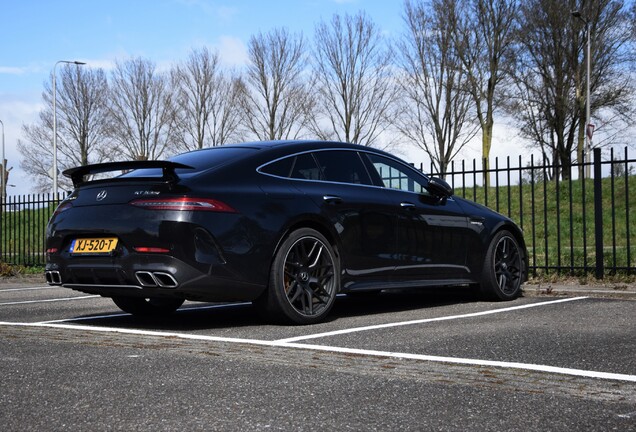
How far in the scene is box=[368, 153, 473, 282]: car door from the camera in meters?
7.39

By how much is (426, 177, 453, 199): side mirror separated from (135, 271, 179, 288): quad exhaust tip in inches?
118

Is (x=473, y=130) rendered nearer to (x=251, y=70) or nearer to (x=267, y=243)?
(x=251, y=70)

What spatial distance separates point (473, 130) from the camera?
115 feet

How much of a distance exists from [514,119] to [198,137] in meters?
16.0

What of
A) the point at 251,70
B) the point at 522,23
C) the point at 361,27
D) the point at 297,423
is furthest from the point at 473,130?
the point at 297,423

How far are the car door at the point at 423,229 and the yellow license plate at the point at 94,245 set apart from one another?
251 centimetres

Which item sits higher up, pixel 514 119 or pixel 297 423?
pixel 514 119

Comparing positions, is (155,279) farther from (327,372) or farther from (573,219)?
(573,219)

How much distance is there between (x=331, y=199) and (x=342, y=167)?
20.7 inches

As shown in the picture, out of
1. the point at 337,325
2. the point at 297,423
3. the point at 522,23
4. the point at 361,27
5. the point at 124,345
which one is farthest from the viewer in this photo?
the point at 361,27

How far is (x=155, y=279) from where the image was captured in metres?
5.86

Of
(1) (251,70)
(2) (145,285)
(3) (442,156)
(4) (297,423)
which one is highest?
(1) (251,70)

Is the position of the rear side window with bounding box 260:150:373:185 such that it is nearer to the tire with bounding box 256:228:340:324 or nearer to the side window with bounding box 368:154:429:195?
the side window with bounding box 368:154:429:195

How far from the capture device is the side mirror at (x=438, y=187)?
307 inches
